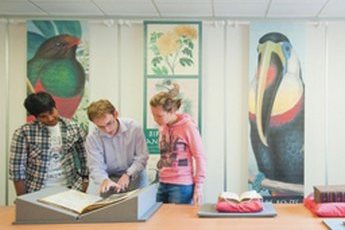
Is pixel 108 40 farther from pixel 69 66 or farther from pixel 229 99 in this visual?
pixel 229 99

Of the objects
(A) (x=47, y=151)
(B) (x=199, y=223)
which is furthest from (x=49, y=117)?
(B) (x=199, y=223)

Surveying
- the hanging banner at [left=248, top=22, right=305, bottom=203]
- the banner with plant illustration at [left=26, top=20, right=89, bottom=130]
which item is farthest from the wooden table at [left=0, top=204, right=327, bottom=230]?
the banner with plant illustration at [left=26, top=20, right=89, bottom=130]

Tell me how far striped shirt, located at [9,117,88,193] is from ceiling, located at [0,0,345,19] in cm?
137

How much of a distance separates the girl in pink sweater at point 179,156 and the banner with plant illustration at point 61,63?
1580 millimetres

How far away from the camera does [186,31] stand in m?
4.20

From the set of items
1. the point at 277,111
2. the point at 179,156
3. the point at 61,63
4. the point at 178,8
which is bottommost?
the point at 179,156

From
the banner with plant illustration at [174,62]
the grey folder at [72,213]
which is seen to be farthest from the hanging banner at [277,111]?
the grey folder at [72,213]

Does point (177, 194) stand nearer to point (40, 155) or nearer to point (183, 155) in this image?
point (183, 155)

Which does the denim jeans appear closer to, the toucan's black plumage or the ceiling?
the toucan's black plumage

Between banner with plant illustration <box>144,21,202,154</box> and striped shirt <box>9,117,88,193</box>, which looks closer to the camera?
striped shirt <box>9,117,88,193</box>

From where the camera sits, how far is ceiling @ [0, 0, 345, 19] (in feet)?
12.3

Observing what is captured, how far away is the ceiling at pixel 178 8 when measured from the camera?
3.76m

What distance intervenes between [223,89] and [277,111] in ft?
1.77

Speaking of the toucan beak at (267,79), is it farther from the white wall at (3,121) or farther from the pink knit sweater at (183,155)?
the white wall at (3,121)
